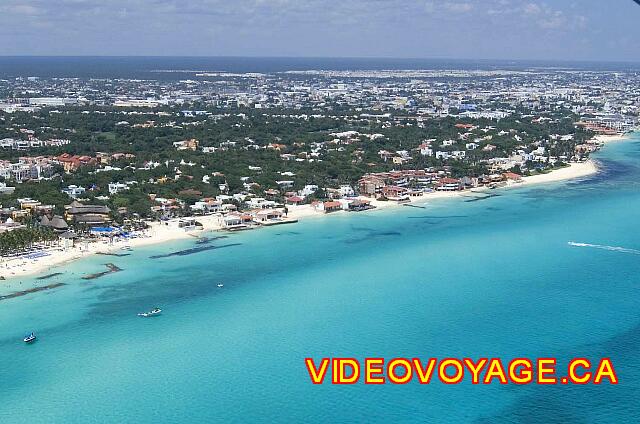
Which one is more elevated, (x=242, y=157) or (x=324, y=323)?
(x=242, y=157)

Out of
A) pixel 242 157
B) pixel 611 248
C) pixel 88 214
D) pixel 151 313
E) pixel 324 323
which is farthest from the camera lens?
pixel 242 157

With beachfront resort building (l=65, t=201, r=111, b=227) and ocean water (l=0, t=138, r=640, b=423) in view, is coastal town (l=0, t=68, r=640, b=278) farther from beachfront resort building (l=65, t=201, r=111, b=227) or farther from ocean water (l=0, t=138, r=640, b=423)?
ocean water (l=0, t=138, r=640, b=423)

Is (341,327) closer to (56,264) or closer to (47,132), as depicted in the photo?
(56,264)

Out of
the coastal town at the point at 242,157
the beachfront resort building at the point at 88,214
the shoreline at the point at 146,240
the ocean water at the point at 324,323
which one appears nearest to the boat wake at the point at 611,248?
the ocean water at the point at 324,323

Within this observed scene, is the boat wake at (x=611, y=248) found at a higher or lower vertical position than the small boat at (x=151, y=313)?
lower

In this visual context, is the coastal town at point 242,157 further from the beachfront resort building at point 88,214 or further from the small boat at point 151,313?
the small boat at point 151,313

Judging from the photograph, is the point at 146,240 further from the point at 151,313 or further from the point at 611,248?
the point at 611,248

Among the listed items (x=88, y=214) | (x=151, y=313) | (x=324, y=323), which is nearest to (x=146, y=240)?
(x=88, y=214)
